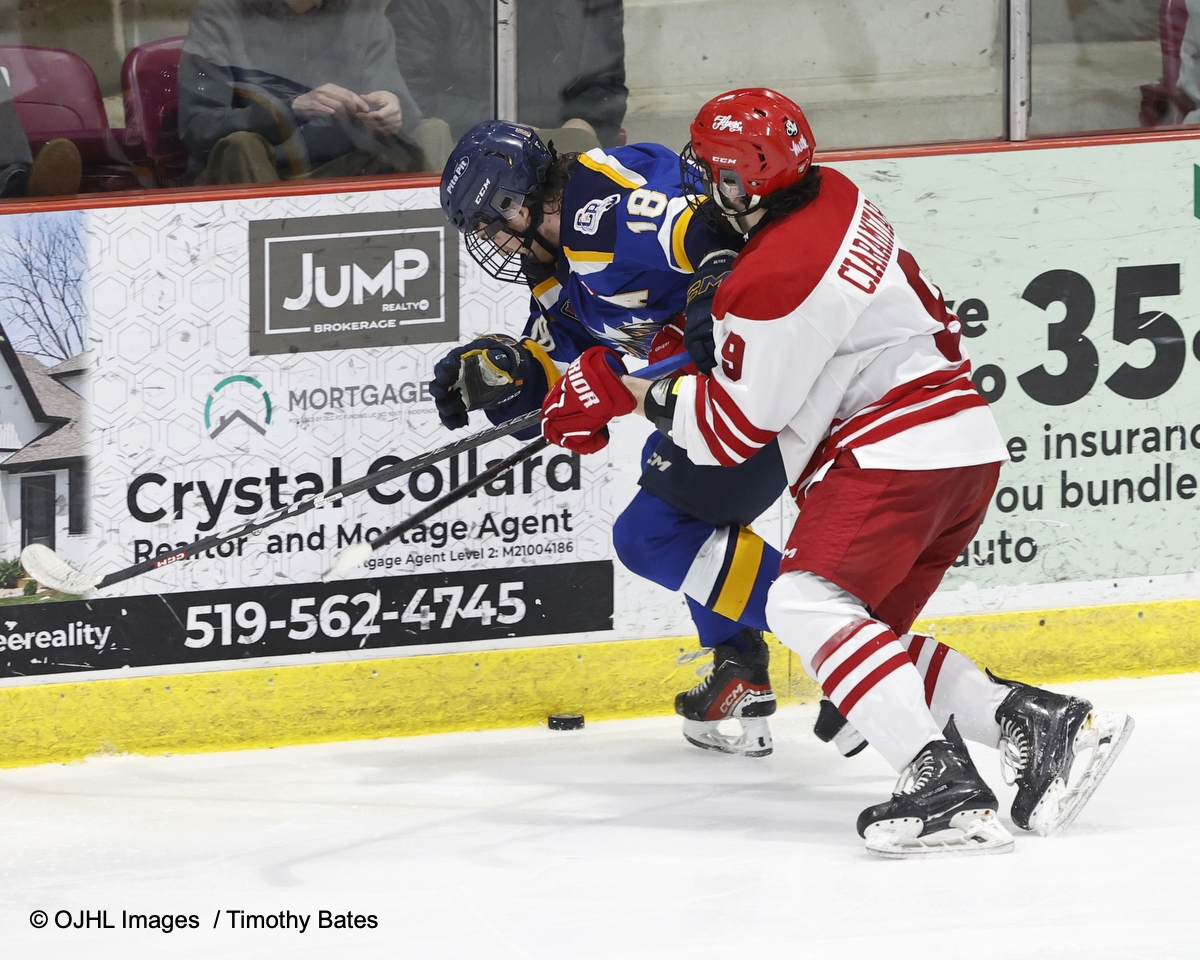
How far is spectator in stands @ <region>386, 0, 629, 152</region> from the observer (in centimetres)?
328

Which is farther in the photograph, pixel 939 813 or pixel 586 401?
pixel 586 401

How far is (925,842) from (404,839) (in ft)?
2.78

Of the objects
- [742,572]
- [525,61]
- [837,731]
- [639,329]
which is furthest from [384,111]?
[837,731]

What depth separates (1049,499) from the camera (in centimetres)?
354

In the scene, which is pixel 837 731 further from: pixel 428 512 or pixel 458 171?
pixel 458 171

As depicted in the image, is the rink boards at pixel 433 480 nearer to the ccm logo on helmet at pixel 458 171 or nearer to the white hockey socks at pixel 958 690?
the ccm logo on helmet at pixel 458 171

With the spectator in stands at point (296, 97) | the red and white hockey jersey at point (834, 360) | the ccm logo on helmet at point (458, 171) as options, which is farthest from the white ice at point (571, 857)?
A: the spectator in stands at point (296, 97)

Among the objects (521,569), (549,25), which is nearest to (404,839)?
(521,569)

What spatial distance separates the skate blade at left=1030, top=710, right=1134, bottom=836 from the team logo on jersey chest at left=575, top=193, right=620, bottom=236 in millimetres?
1126

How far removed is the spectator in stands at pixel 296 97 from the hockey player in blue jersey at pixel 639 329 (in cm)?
44

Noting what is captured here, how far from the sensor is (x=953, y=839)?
241 cm

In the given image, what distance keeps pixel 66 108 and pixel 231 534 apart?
0.93 meters

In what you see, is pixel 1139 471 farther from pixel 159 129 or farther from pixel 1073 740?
pixel 159 129

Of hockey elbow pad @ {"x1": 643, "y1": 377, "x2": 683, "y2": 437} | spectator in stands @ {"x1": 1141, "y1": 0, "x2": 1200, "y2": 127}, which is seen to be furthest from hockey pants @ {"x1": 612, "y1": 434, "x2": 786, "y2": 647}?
spectator in stands @ {"x1": 1141, "y1": 0, "x2": 1200, "y2": 127}
